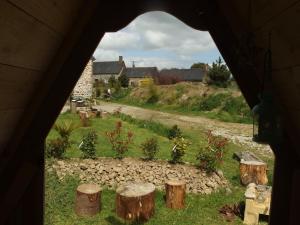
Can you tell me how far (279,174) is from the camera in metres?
2.35

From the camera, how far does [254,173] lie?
830 cm

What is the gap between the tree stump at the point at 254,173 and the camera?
827 centimetres

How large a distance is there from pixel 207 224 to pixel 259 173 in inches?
108

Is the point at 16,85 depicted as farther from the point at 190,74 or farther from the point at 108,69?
the point at 108,69

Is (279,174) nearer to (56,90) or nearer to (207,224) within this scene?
(56,90)

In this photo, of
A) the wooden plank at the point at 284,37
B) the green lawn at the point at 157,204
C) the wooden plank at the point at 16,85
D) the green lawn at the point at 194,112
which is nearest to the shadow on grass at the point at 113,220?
the green lawn at the point at 157,204

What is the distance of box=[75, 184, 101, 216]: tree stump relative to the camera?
628 cm

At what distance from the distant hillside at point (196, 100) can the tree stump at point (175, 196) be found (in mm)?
13494

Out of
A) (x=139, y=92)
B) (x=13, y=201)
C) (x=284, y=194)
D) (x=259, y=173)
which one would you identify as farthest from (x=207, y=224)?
(x=139, y=92)

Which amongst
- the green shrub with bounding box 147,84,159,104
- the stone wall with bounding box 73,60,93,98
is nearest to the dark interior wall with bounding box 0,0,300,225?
the stone wall with bounding box 73,60,93,98

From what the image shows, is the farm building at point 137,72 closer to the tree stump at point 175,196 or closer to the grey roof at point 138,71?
the grey roof at point 138,71

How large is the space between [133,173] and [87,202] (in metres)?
1.92

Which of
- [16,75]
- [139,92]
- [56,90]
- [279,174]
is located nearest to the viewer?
[16,75]

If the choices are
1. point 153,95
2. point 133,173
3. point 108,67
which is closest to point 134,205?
point 133,173
